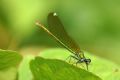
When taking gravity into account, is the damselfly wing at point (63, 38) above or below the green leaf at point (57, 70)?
above

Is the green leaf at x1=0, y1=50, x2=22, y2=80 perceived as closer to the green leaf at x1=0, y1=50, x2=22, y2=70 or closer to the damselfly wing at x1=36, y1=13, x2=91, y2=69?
the green leaf at x1=0, y1=50, x2=22, y2=70

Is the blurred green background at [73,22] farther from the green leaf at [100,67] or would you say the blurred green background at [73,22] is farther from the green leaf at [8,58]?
the green leaf at [8,58]

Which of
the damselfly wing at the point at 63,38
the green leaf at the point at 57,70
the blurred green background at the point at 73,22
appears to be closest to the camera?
the green leaf at the point at 57,70

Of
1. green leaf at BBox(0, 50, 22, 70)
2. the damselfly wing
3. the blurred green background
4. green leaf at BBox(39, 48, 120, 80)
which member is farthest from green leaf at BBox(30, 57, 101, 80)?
the blurred green background

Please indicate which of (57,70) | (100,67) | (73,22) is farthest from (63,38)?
(73,22)

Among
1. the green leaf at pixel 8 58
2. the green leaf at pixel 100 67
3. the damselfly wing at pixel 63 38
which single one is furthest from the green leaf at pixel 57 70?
the damselfly wing at pixel 63 38

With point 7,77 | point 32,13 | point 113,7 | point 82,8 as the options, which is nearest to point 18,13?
point 32,13
